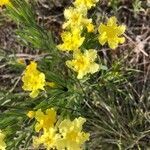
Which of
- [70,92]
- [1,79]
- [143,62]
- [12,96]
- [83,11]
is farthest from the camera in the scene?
[1,79]

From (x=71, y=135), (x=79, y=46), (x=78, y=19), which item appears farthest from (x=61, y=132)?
(x=78, y=19)

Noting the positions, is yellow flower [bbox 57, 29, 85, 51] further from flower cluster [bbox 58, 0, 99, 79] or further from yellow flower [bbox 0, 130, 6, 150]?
yellow flower [bbox 0, 130, 6, 150]

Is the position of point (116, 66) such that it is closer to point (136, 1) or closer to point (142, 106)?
point (142, 106)

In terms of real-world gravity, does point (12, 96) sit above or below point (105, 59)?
below

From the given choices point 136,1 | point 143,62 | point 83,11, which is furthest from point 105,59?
point 83,11

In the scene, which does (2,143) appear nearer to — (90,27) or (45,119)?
(45,119)

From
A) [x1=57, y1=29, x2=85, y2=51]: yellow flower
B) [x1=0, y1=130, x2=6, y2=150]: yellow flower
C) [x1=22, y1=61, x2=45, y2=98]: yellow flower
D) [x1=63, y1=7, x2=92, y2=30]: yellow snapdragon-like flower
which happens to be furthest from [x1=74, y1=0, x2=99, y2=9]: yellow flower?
[x1=0, y1=130, x2=6, y2=150]: yellow flower

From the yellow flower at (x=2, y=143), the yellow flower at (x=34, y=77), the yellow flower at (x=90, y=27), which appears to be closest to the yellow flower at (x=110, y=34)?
the yellow flower at (x=90, y=27)
